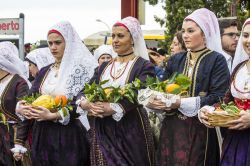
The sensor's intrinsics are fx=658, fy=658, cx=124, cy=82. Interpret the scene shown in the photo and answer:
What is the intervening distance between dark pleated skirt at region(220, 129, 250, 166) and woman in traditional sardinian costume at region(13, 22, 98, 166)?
182 cm

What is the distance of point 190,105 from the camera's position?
18.8 feet

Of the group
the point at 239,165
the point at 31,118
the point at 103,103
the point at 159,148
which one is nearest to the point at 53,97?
the point at 31,118

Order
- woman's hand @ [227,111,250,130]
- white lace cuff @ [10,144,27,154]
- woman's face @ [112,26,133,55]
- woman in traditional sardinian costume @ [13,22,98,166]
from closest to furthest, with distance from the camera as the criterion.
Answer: woman's hand @ [227,111,250,130], woman's face @ [112,26,133,55], woman in traditional sardinian costume @ [13,22,98,166], white lace cuff @ [10,144,27,154]

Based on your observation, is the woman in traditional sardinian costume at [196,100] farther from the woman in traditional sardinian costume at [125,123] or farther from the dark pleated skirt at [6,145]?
the dark pleated skirt at [6,145]

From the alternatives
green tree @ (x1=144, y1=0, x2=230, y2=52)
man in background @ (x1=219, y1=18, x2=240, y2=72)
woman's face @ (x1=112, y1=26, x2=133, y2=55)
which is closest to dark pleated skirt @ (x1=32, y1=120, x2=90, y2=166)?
woman's face @ (x1=112, y1=26, x2=133, y2=55)

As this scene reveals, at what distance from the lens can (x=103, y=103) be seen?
6.07 m

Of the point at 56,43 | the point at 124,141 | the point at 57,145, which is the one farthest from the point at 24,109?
the point at 124,141

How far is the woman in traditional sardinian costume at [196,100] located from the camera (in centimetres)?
578

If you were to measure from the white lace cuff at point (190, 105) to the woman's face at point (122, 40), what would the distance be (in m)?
0.97

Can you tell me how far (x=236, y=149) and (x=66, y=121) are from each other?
1952 mm

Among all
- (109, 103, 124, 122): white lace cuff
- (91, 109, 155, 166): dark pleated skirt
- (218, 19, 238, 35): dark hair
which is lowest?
(91, 109, 155, 166): dark pleated skirt

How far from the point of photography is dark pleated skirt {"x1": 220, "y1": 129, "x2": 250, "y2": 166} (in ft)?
17.5

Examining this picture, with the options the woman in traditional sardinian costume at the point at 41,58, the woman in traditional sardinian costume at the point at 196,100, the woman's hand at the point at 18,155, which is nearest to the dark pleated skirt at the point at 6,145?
the woman's hand at the point at 18,155

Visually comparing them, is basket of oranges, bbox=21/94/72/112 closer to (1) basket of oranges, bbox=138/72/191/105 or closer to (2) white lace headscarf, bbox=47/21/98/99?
(2) white lace headscarf, bbox=47/21/98/99
